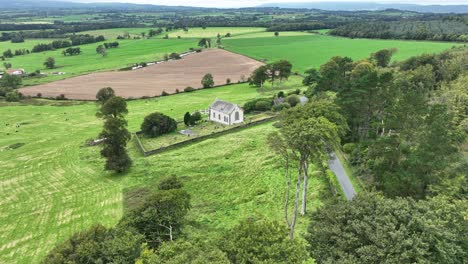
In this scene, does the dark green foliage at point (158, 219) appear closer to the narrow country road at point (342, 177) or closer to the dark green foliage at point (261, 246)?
the dark green foliage at point (261, 246)

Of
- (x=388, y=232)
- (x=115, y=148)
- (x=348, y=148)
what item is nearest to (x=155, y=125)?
(x=115, y=148)

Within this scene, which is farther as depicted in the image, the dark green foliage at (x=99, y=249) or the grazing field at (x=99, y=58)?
the grazing field at (x=99, y=58)

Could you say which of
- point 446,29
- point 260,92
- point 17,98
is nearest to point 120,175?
point 260,92

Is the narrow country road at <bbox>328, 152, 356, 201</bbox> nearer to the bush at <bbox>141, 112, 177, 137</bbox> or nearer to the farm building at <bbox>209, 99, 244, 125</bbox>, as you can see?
the farm building at <bbox>209, 99, 244, 125</bbox>

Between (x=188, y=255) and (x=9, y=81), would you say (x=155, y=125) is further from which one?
(x=9, y=81)

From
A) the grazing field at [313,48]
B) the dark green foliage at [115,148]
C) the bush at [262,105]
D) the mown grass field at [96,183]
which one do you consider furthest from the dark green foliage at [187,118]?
the grazing field at [313,48]

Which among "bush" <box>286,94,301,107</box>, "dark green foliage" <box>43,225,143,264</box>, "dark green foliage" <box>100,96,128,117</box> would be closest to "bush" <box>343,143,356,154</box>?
"bush" <box>286,94,301,107</box>

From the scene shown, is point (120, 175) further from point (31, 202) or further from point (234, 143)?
point (234, 143)
